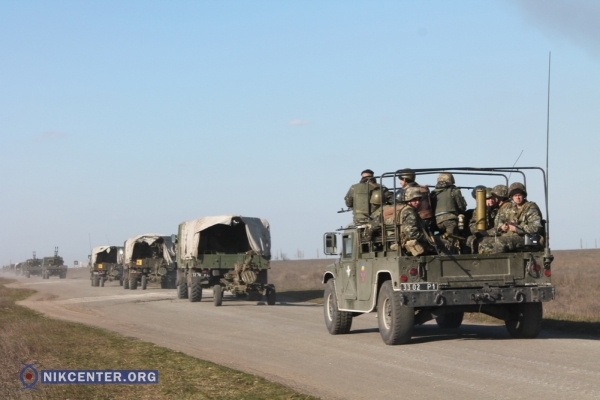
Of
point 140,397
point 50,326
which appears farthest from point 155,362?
point 50,326

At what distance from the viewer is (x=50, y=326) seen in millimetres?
18938

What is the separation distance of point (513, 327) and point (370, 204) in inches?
139

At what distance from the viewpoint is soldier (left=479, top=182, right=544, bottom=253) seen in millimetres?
13711

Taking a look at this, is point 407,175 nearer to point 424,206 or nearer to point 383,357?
point 424,206

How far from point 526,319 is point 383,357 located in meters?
2.89

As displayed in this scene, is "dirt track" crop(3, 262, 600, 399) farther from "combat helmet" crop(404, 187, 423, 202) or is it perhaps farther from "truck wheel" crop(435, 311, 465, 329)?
"combat helmet" crop(404, 187, 423, 202)

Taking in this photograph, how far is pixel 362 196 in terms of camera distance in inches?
639

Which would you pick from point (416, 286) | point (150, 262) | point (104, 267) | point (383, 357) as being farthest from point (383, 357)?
point (104, 267)

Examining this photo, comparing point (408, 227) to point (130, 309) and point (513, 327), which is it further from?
point (130, 309)

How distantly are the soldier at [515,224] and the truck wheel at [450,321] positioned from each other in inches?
120

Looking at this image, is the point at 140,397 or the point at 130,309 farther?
the point at 130,309

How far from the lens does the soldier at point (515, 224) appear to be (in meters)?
13.7

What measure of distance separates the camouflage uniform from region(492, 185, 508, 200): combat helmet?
2388mm

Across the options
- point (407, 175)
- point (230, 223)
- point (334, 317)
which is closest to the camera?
point (407, 175)
